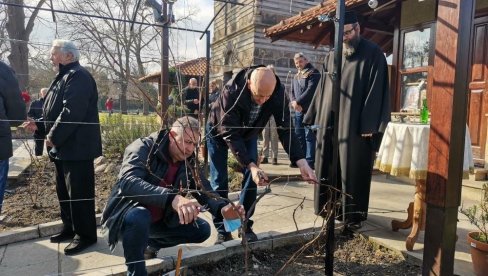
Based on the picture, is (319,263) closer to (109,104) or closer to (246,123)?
(246,123)

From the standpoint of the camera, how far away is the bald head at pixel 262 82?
2.51m

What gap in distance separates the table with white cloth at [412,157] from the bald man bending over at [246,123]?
83cm

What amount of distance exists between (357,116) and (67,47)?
2.46 m

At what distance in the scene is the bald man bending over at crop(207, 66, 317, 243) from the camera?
255 cm

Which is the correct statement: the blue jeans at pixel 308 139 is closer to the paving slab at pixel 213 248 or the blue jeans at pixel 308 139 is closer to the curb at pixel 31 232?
the paving slab at pixel 213 248

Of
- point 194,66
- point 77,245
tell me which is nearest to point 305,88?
point 194,66

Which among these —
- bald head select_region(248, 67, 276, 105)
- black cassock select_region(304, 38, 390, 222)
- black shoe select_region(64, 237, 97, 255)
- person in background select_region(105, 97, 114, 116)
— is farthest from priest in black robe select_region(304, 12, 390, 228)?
person in background select_region(105, 97, 114, 116)

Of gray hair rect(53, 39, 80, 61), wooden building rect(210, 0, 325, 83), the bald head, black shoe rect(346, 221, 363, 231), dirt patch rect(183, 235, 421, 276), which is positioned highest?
wooden building rect(210, 0, 325, 83)

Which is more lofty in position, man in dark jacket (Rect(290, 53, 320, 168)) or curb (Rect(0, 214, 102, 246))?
man in dark jacket (Rect(290, 53, 320, 168))

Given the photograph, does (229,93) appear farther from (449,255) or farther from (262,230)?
(449,255)

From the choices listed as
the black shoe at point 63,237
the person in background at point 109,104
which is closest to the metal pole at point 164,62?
the person in background at point 109,104

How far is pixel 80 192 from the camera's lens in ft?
9.64

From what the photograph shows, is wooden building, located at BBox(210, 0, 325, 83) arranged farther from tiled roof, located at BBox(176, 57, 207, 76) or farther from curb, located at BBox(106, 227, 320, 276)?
curb, located at BBox(106, 227, 320, 276)

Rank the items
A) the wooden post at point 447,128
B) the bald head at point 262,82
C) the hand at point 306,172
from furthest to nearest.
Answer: the bald head at point 262,82 < the hand at point 306,172 < the wooden post at point 447,128
